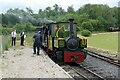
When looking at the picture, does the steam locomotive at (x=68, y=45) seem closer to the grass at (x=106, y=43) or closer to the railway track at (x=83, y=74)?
the railway track at (x=83, y=74)

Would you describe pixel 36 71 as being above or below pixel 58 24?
below

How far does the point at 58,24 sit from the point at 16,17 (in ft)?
76.4

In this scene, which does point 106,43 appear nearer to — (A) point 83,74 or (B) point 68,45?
(B) point 68,45

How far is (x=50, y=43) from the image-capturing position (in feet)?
69.9

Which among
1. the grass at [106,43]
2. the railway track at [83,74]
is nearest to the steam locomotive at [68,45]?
the railway track at [83,74]

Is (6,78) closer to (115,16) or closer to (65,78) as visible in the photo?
(65,78)

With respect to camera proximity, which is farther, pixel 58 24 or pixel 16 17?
pixel 16 17

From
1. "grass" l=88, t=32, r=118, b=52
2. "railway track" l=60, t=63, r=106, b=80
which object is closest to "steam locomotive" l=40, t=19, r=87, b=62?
"railway track" l=60, t=63, r=106, b=80

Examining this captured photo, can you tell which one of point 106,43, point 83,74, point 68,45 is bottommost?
point 83,74

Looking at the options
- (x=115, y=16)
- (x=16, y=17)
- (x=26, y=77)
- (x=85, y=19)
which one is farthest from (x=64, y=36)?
(x=115, y=16)

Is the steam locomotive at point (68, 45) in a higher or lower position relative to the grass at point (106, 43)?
higher

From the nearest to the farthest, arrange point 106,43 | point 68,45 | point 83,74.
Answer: point 83,74 → point 68,45 → point 106,43

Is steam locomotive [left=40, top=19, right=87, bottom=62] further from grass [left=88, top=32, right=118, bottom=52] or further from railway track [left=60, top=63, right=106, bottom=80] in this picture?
grass [left=88, top=32, right=118, bottom=52]

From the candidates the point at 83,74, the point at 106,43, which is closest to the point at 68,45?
the point at 83,74
